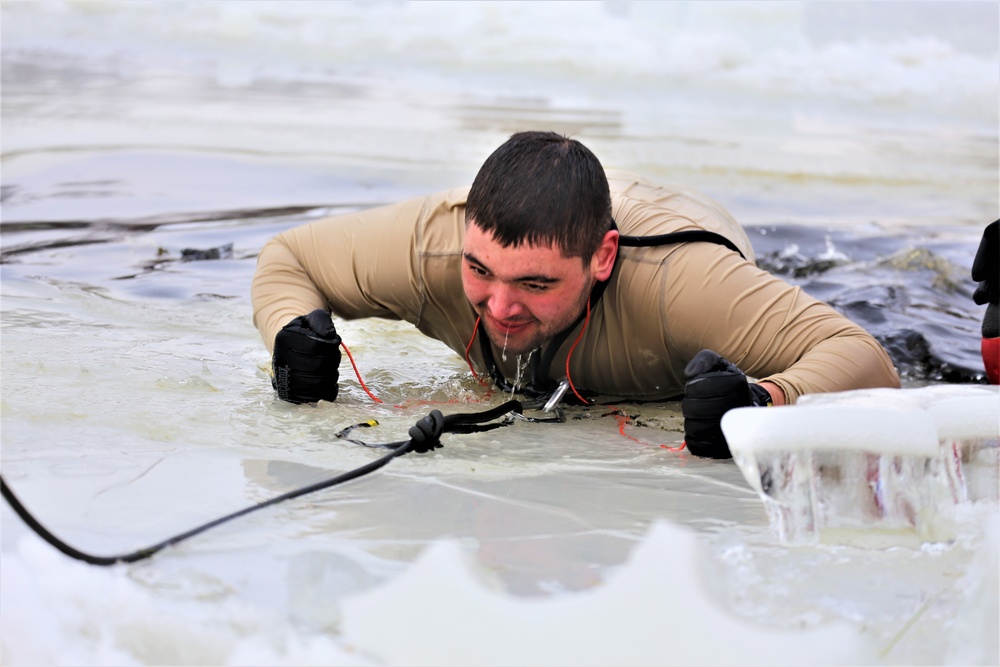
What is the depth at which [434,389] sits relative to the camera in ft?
12.1

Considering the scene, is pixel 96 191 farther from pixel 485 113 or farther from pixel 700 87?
pixel 700 87

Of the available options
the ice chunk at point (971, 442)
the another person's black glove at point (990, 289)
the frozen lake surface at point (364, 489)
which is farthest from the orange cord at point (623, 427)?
the another person's black glove at point (990, 289)

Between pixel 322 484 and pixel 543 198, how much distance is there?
1.04m

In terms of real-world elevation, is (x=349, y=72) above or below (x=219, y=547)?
above

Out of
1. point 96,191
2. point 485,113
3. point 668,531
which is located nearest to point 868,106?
point 485,113

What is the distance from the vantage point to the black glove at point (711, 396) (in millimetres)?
2635

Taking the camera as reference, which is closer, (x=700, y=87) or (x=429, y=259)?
(x=429, y=259)

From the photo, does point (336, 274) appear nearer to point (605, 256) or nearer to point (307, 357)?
point (307, 357)

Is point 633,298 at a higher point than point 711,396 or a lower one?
higher

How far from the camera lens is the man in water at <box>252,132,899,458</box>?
295cm

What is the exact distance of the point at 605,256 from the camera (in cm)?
315

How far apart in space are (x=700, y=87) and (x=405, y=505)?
12244mm

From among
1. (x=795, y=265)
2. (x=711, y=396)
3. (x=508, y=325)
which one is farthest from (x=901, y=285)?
(x=711, y=396)

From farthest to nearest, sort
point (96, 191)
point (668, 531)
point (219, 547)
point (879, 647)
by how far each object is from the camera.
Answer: point (96, 191) → point (668, 531) → point (219, 547) → point (879, 647)
